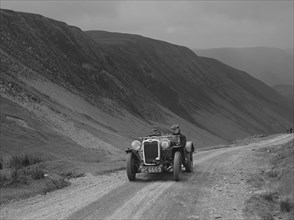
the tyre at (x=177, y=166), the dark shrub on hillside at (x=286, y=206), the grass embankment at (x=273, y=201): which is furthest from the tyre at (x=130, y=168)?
the dark shrub on hillside at (x=286, y=206)

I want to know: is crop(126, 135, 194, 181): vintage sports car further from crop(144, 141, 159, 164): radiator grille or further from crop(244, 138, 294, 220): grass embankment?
crop(244, 138, 294, 220): grass embankment

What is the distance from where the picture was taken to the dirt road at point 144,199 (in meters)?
10.2

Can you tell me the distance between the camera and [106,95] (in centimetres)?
7962

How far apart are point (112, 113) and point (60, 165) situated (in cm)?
5182

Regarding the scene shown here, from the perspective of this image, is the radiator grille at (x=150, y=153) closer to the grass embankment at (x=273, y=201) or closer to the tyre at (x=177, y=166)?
the tyre at (x=177, y=166)

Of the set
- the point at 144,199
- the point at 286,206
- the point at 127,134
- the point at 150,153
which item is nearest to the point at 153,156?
the point at 150,153

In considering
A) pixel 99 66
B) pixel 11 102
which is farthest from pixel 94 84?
pixel 11 102

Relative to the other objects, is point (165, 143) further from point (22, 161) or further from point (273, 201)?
point (22, 161)

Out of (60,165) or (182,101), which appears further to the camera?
(182,101)

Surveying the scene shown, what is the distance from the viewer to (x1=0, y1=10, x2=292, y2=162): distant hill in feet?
145

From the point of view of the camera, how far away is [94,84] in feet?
265

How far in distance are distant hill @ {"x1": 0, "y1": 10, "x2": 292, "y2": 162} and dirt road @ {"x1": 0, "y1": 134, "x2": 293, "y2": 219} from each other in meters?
19.5

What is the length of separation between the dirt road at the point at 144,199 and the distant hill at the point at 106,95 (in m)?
19.5

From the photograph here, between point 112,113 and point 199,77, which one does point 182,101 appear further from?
point 112,113
